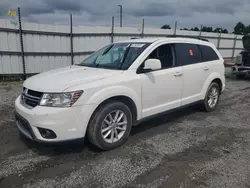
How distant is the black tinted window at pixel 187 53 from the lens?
4500 millimetres

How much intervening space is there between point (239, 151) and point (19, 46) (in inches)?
324

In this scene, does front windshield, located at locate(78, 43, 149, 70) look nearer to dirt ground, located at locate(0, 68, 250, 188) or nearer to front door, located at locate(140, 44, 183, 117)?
front door, located at locate(140, 44, 183, 117)

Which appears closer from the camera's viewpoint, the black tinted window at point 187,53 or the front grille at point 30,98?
the front grille at point 30,98

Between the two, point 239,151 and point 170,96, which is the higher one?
point 170,96

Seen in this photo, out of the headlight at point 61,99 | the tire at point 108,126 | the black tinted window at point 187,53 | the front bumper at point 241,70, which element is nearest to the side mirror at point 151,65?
the tire at point 108,126

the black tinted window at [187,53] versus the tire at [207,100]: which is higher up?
the black tinted window at [187,53]

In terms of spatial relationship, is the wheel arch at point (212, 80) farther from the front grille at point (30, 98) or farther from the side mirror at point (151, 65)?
the front grille at point (30, 98)

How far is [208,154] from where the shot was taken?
11.2 feet

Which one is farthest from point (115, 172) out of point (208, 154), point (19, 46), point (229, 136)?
point (19, 46)

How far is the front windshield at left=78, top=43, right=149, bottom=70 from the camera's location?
382 centimetres

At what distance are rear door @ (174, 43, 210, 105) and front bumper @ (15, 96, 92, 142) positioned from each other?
230cm

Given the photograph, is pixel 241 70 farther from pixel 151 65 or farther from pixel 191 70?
pixel 151 65

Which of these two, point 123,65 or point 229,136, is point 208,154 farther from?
point 123,65

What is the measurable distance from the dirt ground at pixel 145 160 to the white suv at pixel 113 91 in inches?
13.7
